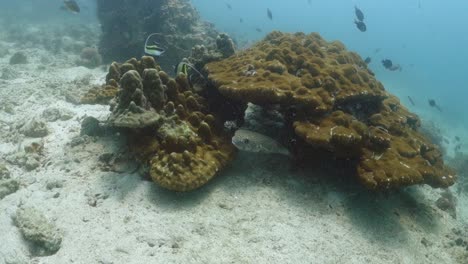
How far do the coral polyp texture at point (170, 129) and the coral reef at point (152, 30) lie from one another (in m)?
6.93

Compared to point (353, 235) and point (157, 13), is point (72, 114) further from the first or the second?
point (157, 13)

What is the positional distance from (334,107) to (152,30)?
32.8 ft

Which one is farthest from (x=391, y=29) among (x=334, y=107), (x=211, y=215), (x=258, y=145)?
(x=211, y=215)

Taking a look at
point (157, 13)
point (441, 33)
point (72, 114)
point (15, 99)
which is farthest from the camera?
point (441, 33)

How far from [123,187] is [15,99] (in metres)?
6.24

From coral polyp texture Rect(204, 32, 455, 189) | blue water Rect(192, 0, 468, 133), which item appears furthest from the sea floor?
blue water Rect(192, 0, 468, 133)

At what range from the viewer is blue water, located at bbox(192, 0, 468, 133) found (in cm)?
4241

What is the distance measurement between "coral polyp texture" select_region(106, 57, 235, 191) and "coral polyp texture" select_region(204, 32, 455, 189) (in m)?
0.71

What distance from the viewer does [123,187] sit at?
5.09 meters

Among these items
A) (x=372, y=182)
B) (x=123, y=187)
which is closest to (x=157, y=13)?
(x=123, y=187)

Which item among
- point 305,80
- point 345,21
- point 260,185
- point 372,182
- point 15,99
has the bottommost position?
point 345,21

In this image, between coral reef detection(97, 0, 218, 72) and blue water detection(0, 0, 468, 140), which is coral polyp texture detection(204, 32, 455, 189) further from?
blue water detection(0, 0, 468, 140)

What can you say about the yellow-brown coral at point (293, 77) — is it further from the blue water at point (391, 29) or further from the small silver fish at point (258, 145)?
the blue water at point (391, 29)

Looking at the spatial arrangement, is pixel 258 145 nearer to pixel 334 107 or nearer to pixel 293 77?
pixel 293 77
